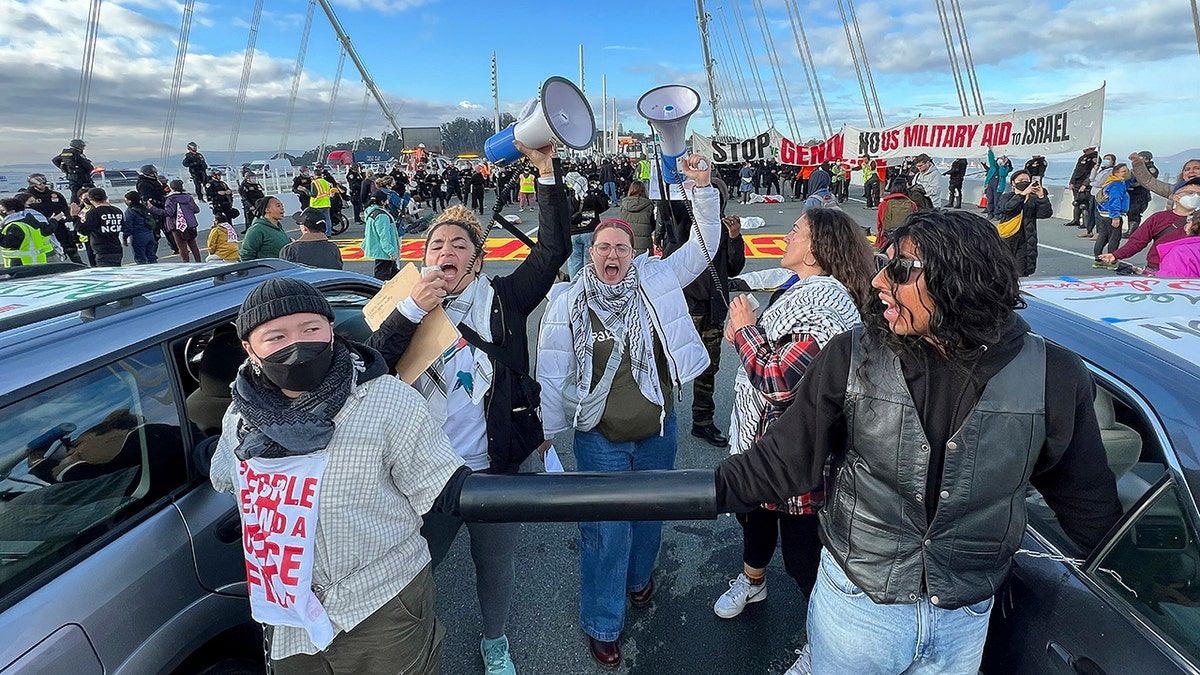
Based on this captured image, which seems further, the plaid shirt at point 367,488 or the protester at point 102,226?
the protester at point 102,226

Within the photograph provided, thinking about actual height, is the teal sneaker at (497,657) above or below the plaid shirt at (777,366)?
below

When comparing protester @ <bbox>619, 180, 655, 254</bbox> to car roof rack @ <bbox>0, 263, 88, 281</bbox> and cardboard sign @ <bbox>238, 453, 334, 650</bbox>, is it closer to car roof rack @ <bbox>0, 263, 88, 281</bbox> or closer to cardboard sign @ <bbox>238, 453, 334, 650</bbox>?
car roof rack @ <bbox>0, 263, 88, 281</bbox>

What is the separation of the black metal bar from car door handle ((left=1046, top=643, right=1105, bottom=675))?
2.95ft

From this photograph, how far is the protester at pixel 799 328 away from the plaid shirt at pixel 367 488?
1001mm

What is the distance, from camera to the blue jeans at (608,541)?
2.35 metres

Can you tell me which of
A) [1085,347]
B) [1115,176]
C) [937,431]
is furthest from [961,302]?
[1115,176]

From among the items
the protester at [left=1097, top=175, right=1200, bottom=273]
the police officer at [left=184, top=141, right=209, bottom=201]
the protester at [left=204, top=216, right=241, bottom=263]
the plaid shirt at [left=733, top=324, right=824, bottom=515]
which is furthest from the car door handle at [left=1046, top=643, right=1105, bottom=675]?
the police officer at [left=184, top=141, right=209, bottom=201]

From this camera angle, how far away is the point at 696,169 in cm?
266

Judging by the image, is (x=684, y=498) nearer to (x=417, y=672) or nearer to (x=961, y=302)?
(x=961, y=302)

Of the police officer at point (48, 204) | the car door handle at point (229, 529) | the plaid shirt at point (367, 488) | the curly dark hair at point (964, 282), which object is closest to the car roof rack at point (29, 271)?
the car door handle at point (229, 529)

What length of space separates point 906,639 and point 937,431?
52 cm

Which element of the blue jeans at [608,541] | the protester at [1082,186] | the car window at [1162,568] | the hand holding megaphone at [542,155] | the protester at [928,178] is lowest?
the blue jeans at [608,541]

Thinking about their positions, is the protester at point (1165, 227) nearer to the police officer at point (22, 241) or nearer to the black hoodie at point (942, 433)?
the black hoodie at point (942, 433)

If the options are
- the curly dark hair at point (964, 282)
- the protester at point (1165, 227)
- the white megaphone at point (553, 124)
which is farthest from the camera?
the protester at point (1165, 227)
